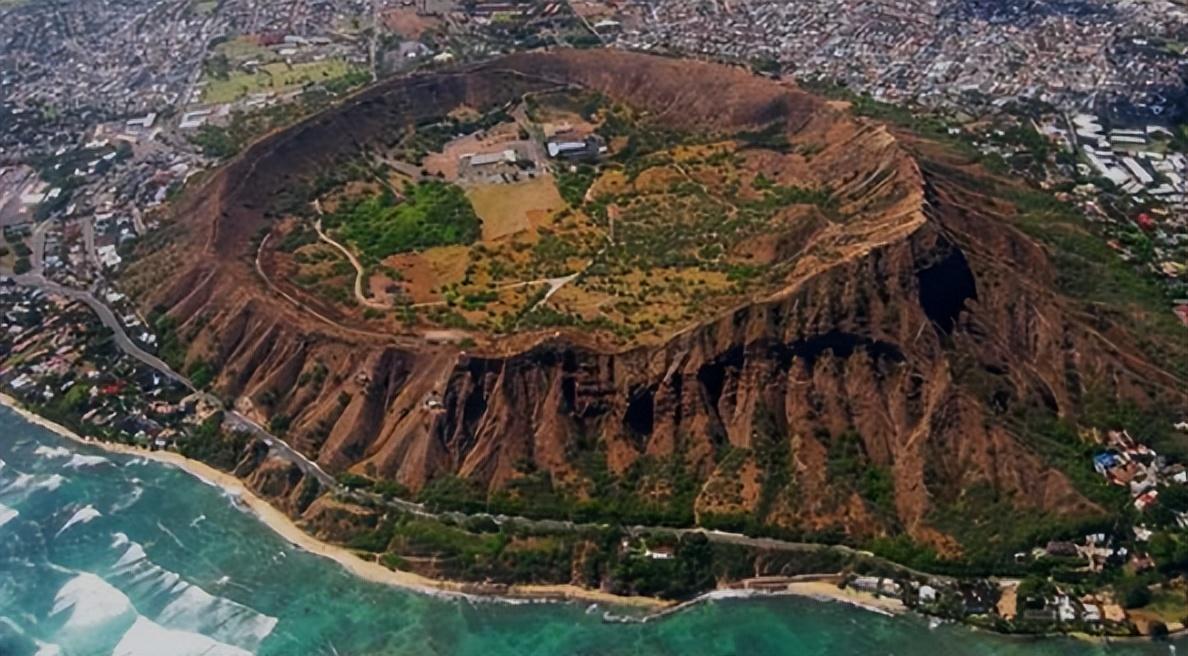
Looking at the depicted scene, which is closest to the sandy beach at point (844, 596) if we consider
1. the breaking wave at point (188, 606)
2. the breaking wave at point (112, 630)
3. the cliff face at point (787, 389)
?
the cliff face at point (787, 389)

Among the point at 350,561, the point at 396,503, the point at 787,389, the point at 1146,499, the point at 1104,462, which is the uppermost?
the point at 787,389

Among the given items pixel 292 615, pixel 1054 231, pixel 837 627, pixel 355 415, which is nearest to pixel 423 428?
pixel 355 415

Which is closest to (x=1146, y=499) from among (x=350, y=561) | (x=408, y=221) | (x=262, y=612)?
(x=350, y=561)

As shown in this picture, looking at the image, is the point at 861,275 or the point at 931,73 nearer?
the point at 861,275

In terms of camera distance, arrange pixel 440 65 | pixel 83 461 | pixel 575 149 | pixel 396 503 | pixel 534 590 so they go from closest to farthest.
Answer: pixel 534 590
pixel 396 503
pixel 83 461
pixel 575 149
pixel 440 65

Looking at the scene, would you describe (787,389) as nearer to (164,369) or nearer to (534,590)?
(534,590)

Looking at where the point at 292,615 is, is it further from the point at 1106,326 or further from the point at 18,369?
the point at 1106,326

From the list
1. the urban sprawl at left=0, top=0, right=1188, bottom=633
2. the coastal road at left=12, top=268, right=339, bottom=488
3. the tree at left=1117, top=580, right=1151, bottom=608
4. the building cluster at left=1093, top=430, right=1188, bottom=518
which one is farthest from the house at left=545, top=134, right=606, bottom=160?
the tree at left=1117, top=580, right=1151, bottom=608

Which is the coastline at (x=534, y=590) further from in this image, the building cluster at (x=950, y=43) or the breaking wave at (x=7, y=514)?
the building cluster at (x=950, y=43)
